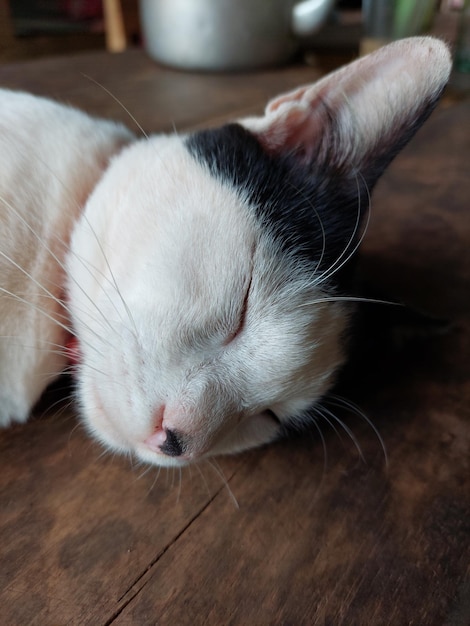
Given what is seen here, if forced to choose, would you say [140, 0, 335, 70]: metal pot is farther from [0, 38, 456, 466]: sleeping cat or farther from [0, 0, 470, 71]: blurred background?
[0, 38, 456, 466]: sleeping cat

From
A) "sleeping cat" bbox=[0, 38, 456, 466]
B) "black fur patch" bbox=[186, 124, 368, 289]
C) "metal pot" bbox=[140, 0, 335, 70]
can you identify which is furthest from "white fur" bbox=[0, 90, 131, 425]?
"metal pot" bbox=[140, 0, 335, 70]

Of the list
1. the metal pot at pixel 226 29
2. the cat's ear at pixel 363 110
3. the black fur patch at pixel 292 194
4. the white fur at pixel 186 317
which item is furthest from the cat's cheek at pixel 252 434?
the metal pot at pixel 226 29

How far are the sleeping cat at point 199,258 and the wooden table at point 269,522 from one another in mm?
56

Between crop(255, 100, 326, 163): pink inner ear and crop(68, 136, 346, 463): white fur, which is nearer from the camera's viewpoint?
crop(68, 136, 346, 463): white fur

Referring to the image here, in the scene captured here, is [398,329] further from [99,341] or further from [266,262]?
[99,341]

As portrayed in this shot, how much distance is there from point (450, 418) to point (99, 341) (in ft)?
1.73

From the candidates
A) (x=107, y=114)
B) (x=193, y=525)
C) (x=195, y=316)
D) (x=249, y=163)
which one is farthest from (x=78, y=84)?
(x=193, y=525)

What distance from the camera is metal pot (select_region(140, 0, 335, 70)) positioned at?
1.91 metres

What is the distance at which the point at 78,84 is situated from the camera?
1902mm

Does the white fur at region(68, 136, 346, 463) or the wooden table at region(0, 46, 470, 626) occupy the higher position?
the white fur at region(68, 136, 346, 463)

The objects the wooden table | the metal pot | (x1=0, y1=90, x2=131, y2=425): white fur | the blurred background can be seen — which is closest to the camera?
the wooden table

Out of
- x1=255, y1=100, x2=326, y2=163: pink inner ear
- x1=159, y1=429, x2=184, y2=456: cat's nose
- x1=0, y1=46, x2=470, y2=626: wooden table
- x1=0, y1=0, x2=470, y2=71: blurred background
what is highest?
x1=255, y1=100, x2=326, y2=163: pink inner ear

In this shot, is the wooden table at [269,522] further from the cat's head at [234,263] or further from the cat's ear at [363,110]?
the cat's ear at [363,110]

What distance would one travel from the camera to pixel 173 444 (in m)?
0.59
